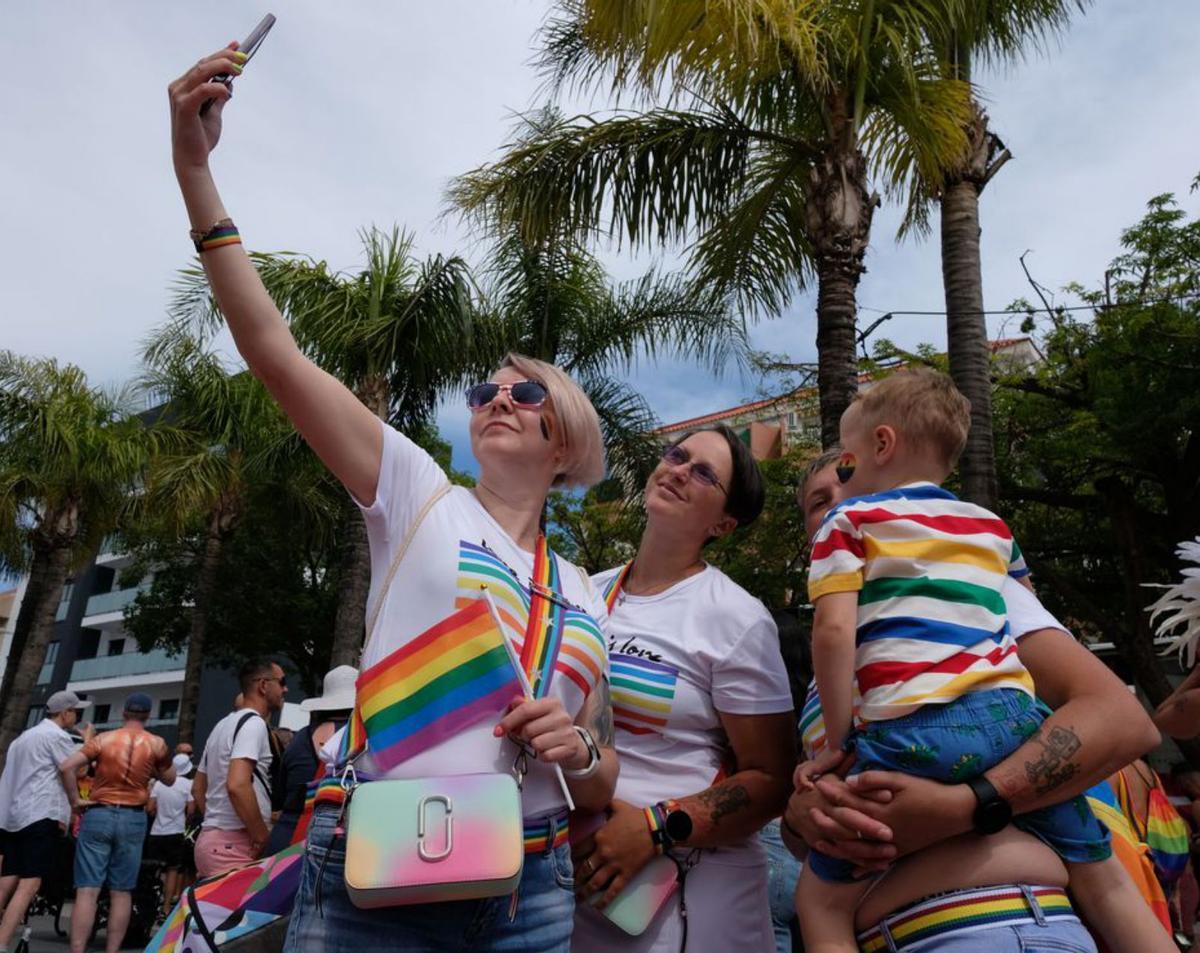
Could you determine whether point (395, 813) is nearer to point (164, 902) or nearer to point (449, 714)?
point (449, 714)

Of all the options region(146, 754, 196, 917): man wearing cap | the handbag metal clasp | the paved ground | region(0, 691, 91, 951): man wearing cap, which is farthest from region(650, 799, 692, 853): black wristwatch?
region(146, 754, 196, 917): man wearing cap

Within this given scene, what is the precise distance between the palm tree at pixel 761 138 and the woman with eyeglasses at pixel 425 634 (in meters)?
5.84

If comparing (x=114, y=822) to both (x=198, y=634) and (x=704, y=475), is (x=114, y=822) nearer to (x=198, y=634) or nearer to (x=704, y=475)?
(x=704, y=475)

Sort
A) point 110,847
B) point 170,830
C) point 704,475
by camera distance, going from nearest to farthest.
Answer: point 704,475 < point 110,847 < point 170,830

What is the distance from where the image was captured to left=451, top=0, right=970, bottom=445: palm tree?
24.4ft

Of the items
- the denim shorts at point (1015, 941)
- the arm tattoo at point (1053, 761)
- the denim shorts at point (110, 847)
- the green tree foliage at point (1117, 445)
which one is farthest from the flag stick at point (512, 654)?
the green tree foliage at point (1117, 445)

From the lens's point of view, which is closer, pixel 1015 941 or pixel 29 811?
Answer: pixel 1015 941

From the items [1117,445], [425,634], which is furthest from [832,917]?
[1117,445]

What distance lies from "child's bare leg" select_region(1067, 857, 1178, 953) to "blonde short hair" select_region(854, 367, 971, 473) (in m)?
0.84

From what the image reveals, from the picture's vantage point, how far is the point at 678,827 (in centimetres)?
233

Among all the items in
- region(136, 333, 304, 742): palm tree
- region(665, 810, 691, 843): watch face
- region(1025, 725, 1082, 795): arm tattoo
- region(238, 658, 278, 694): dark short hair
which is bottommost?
region(665, 810, 691, 843): watch face

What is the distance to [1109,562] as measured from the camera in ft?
56.2

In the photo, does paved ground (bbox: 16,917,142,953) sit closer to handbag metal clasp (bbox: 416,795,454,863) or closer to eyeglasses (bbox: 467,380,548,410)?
eyeglasses (bbox: 467,380,548,410)

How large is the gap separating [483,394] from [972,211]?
27.5 ft
